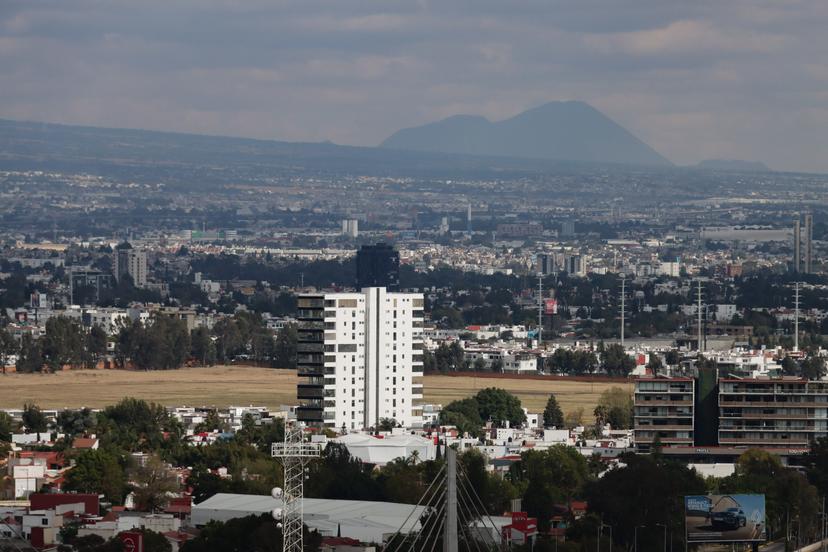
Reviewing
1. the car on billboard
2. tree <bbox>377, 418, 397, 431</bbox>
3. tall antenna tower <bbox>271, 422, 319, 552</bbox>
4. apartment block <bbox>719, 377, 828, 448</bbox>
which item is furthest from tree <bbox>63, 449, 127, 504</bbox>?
tree <bbox>377, 418, 397, 431</bbox>

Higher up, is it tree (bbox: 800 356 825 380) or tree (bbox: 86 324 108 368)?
tree (bbox: 800 356 825 380)

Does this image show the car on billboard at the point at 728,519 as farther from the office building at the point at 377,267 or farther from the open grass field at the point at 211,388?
the office building at the point at 377,267

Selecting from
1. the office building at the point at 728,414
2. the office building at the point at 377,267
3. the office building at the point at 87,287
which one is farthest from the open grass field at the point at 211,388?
the office building at the point at 377,267

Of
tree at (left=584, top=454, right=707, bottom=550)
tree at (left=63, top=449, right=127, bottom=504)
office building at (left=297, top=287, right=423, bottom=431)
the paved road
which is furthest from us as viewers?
office building at (left=297, top=287, right=423, bottom=431)

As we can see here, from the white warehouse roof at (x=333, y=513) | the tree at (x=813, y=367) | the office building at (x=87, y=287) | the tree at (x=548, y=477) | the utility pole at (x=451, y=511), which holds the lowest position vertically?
the office building at (x=87, y=287)

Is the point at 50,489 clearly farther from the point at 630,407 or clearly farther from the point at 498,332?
the point at 498,332

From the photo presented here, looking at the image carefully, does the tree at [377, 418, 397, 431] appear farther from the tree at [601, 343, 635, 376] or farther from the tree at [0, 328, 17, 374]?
the tree at [0, 328, 17, 374]

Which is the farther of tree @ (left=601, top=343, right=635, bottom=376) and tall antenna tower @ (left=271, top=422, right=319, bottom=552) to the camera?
tree @ (left=601, top=343, right=635, bottom=376)
